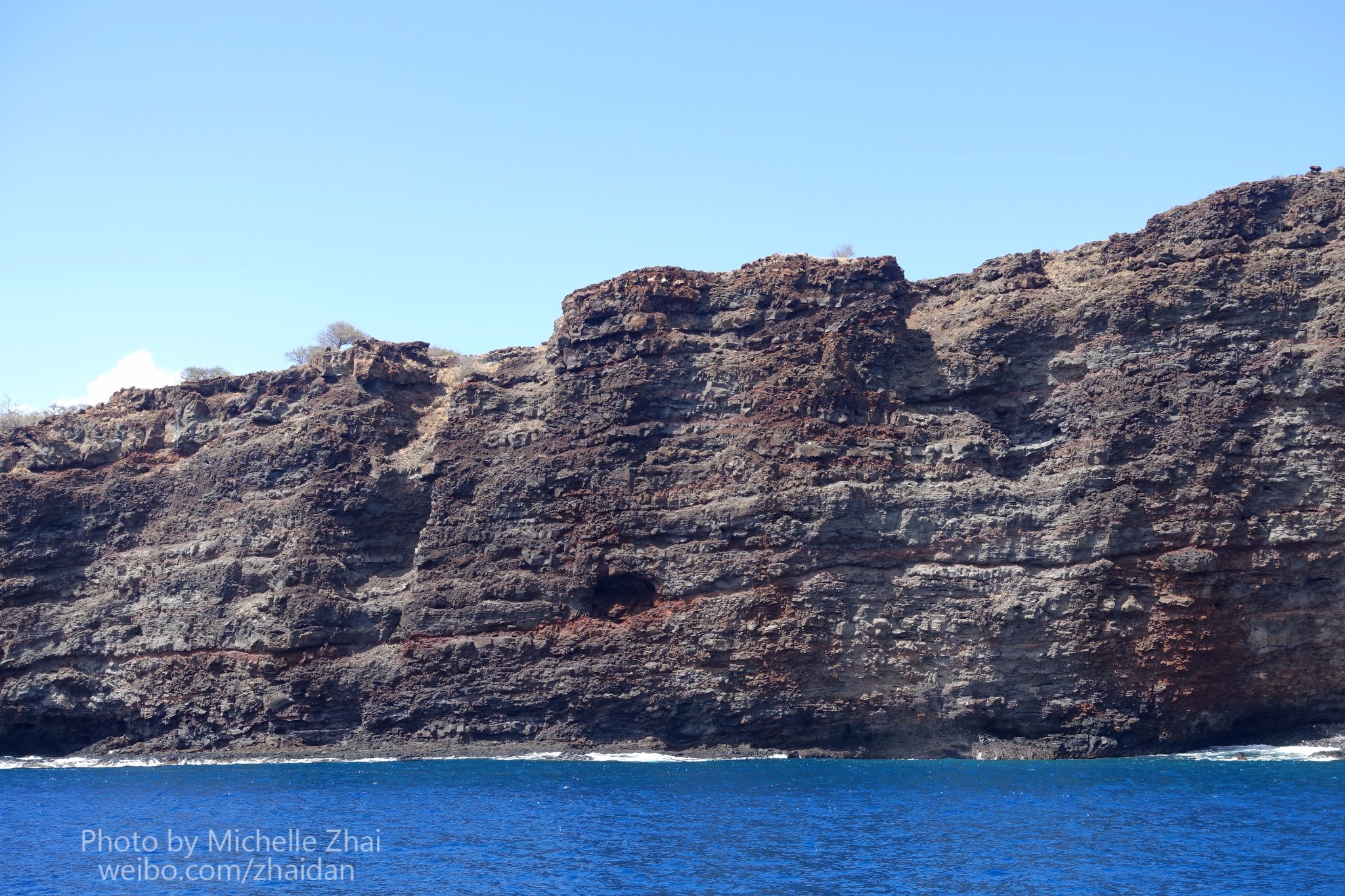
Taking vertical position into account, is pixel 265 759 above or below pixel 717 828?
below

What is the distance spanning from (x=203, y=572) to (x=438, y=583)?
10.4 metres

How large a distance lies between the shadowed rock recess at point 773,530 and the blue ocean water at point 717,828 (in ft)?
11.4

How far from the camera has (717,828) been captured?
3002 cm

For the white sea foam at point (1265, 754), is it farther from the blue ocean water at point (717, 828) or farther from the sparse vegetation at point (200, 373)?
the sparse vegetation at point (200, 373)

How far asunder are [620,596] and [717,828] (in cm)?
1726

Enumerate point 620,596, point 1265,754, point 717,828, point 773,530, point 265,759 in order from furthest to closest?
point 620,596 < point 265,759 < point 773,530 < point 1265,754 < point 717,828

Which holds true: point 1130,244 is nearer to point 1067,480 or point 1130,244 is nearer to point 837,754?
point 1067,480

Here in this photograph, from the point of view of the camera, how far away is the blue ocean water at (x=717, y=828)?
989 inches

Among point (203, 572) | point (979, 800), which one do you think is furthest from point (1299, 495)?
point (203, 572)

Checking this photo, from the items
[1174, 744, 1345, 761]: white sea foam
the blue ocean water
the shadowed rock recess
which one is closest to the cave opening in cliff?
the shadowed rock recess

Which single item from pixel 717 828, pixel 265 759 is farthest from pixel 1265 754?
pixel 265 759

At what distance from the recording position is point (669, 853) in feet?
90.3

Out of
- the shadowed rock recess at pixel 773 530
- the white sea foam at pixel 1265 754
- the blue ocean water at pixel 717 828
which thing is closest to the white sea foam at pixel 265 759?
the shadowed rock recess at pixel 773 530

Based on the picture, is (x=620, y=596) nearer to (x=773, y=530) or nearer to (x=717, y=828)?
(x=773, y=530)
